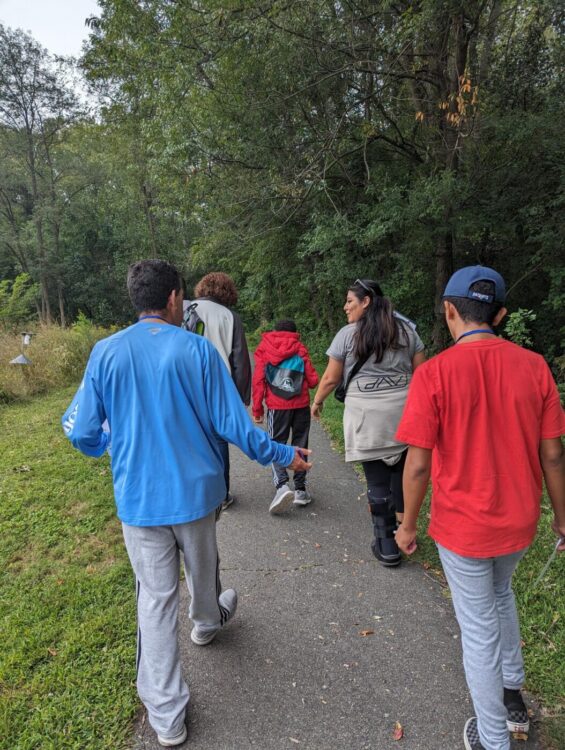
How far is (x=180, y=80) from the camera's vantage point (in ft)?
27.0

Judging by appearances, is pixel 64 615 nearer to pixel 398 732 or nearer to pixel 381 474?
pixel 398 732

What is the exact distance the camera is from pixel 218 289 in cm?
387

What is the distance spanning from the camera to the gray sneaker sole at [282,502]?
3.46 metres

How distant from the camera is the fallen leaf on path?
2080mm

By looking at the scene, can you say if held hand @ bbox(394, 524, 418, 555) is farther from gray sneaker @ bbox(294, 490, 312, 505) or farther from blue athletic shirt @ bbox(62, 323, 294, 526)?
gray sneaker @ bbox(294, 490, 312, 505)

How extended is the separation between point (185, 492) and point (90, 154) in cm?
3223

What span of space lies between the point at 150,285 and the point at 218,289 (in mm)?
1867

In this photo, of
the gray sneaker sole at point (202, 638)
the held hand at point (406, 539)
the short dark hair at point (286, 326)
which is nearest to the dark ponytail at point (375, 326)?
the short dark hair at point (286, 326)

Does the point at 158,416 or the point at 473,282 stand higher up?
the point at 473,282

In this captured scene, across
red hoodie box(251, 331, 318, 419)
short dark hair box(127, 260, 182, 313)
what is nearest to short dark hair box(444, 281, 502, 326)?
short dark hair box(127, 260, 182, 313)

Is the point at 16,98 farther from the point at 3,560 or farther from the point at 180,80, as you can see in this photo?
the point at 3,560

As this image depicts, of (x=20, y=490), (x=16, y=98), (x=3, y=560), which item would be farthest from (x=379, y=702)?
(x=16, y=98)

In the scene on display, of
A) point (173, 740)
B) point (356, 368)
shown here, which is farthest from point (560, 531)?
point (173, 740)

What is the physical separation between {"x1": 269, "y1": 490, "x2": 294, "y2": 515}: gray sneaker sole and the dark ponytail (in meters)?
1.16
